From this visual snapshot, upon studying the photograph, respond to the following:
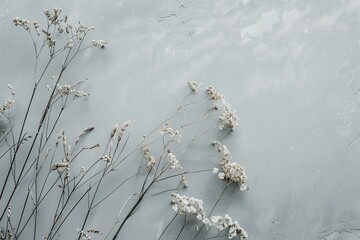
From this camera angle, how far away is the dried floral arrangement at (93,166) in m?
1.64

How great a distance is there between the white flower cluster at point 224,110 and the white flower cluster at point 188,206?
0.33 m

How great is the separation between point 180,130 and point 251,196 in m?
0.36

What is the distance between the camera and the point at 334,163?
179 centimetres

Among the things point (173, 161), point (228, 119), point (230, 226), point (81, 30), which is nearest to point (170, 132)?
point (173, 161)

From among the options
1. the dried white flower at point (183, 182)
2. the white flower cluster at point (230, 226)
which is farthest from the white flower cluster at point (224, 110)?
the white flower cluster at point (230, 226)

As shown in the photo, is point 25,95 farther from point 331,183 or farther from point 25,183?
point 331,183

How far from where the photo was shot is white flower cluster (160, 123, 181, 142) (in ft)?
5.55

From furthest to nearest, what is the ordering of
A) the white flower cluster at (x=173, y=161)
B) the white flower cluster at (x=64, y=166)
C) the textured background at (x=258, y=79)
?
Answer: 1. the textured background at (x=258, y=79)
2. the white flower cluster at (x=173, y=161)
3. the white flower cluster at (x=64, y=166)

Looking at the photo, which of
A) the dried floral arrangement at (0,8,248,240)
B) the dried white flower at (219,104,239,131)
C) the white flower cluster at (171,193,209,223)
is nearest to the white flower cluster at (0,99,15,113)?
the dried floral arrangement at (0,8,248,240)

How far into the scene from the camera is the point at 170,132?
171 centimetres

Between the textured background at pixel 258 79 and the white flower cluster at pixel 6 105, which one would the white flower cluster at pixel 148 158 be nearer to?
the textured background at pixel 258 79

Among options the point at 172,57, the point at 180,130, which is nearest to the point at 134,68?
the point at 172,57

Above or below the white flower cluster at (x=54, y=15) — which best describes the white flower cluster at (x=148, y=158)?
below

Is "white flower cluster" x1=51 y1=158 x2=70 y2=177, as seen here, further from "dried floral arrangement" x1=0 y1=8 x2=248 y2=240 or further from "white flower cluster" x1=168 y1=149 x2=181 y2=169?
"white flower cluster" x1=168 y1=149 x2=181 y2=169
